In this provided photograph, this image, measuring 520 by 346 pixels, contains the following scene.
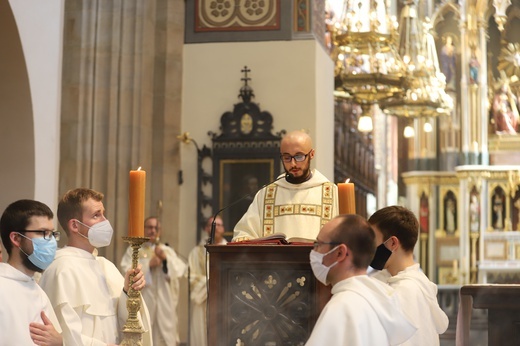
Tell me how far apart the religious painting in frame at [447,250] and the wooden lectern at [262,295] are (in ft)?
64.8

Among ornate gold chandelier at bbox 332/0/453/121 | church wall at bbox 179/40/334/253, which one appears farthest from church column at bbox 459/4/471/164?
church wall at bbox 179/40/334/253

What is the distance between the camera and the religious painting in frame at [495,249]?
960 inches

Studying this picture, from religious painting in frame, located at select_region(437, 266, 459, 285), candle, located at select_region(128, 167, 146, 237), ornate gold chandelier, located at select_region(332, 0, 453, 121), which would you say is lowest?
religious painting in frame, located at select_region(437, 266, 459, 285)

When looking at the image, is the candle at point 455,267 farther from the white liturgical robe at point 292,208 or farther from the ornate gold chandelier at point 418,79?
the white liturgical robe at point 292,208

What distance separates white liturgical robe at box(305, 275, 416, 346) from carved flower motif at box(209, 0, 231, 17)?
35.3 feet

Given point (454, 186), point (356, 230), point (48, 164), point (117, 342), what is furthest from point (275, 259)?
point (454, 186)

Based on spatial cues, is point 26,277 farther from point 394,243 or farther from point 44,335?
point 394,243

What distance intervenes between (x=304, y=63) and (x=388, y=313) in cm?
1035

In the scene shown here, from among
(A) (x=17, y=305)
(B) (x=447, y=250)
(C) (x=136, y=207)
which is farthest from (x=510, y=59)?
(A) (x=17, y=305)

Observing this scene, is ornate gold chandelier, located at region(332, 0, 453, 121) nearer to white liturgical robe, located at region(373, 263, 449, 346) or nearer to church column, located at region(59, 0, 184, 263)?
church column, located at region(59, 0, 184, 263)

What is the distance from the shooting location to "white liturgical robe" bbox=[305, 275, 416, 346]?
4.16 meters

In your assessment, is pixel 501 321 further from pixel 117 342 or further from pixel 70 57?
pixel 70 57

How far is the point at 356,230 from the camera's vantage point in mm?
4375

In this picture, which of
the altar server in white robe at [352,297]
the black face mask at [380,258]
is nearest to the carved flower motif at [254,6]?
the black face mask at [380,258]
